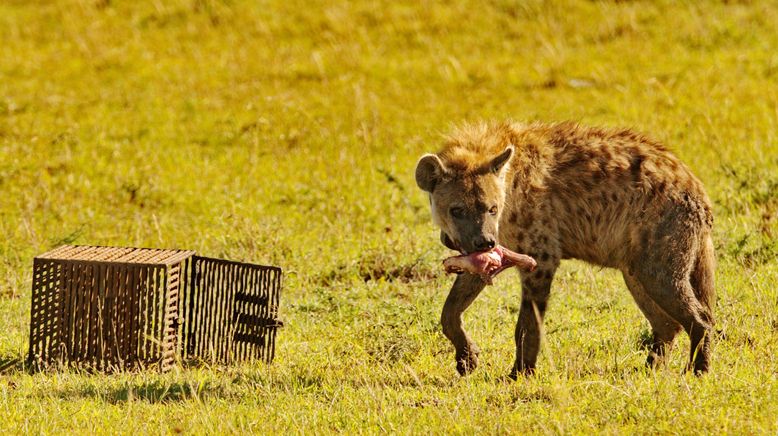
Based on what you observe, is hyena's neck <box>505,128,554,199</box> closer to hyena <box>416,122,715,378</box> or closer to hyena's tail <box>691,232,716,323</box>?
hyena <box>416,122,715,378</box>

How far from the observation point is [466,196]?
5.03 meters

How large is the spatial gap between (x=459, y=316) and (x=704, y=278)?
3.56 ft

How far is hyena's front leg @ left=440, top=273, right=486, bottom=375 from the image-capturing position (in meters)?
5.28

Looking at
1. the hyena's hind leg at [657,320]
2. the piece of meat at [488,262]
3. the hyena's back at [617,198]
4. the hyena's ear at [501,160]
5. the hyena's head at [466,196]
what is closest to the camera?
the piece of meat at [488,262]

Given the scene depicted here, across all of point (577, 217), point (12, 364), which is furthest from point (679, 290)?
point (12, 364)

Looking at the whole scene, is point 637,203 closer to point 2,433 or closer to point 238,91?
point 2,433

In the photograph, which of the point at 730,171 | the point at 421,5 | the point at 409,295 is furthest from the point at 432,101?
the point at 409,295

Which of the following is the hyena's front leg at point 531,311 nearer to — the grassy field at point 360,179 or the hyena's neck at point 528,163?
the grassy field at point 360,179

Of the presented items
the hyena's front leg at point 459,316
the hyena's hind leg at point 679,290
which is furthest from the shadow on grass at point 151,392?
the hyena's hind leg at point 679,290

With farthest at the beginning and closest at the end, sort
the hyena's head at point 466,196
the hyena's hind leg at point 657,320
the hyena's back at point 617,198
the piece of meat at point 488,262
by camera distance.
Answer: the hyena's hind leg at point 657,320 → the hyena's back at point 617,198 → the hyena's head at point 466,196 → the piece of meat at point 488,262

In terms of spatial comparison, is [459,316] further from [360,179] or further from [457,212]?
[360,179]

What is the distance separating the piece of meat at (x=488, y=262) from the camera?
15.8 feet

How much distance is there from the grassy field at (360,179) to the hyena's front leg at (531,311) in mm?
109

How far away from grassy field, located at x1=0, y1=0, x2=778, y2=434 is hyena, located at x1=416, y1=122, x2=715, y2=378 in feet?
0.84
